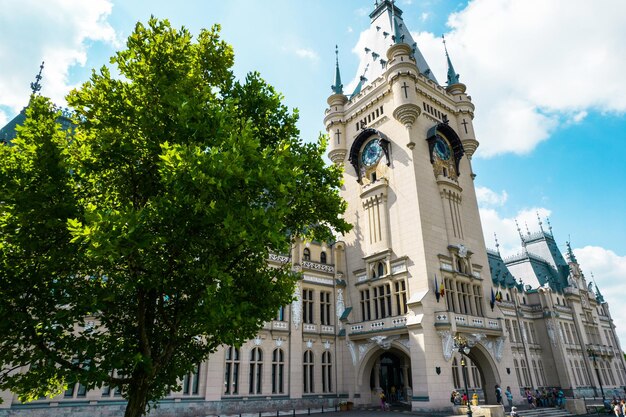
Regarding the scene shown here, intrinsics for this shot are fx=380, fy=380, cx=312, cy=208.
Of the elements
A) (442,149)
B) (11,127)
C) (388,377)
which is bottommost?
(388,377)

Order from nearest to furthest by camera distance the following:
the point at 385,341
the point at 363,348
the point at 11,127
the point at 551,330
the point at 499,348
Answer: the point at 11,127 < the point at 385,341 < the point at 499,348 < the point at 363,348 < the point at 551,330

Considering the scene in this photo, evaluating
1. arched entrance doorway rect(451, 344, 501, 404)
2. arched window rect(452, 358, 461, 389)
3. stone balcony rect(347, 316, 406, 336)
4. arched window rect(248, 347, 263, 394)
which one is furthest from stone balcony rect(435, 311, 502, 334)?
arched window rect(248, 347, 263, 394)

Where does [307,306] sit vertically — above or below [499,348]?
above

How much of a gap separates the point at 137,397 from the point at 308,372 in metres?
23.4

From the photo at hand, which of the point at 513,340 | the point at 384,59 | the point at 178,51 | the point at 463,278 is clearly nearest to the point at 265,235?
the point at 178,51

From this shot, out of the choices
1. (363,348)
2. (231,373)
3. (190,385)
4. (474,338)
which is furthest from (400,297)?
(190,385)

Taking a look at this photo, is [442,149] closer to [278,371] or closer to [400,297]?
[400,297]

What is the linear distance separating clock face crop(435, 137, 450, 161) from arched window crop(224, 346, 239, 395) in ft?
89.0

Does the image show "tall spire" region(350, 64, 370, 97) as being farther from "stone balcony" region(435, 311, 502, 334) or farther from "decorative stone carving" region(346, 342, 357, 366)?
"decorative stone carving" region(346, 342, 357, 366)

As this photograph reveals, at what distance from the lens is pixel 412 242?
33.6 metres

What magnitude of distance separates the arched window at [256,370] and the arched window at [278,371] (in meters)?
1.22

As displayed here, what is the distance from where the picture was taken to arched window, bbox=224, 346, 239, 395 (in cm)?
2912

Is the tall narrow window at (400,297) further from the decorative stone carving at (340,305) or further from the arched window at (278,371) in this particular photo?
the arched window at (278,371)

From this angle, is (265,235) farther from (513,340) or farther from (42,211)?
(513,340)
